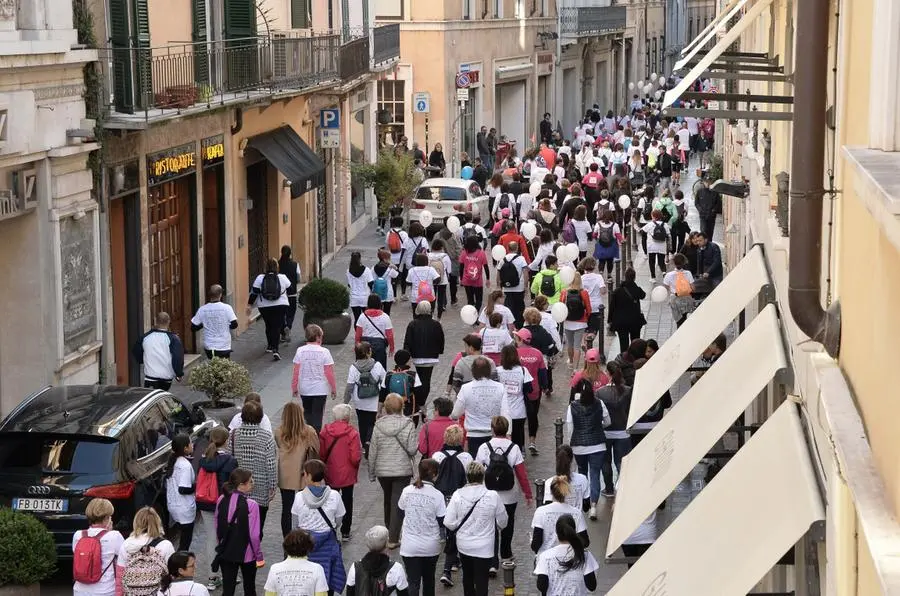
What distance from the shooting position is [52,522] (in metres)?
12.5

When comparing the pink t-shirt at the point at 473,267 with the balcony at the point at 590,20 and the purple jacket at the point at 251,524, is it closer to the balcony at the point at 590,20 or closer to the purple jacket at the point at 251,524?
the purple jacket at the point at 251,524

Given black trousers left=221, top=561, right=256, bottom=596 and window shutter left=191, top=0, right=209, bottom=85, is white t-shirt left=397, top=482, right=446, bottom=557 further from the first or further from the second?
window shutter left=191, top=0, right=209, bottom=85

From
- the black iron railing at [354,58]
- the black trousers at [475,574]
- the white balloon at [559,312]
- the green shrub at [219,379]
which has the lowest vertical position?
the black trousers at [475,574]

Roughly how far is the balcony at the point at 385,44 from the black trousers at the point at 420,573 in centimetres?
2493

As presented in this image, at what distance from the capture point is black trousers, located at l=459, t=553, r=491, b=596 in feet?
39.4

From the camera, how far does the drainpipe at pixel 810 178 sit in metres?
5.88

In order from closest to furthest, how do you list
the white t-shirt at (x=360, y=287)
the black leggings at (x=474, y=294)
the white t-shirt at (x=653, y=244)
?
the white t-shirt at (x=360, y=287)
the black leggings at (x=474, y=294)
the white t-shirt at (x=653, y=244)

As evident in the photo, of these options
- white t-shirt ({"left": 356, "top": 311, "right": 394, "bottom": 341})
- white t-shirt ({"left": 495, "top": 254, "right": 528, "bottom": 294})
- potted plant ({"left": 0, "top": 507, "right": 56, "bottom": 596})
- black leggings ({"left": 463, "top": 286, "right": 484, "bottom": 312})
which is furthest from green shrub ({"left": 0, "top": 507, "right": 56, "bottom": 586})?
black leggings ({"left": 463, "top": 286, "right": 484, "bottom": 312})

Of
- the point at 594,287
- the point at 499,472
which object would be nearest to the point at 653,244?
the point at 594,287

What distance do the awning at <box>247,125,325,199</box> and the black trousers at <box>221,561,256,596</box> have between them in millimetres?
14535

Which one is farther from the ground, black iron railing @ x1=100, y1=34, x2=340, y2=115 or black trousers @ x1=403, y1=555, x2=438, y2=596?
black iron railing @ x1=100, y1=34, x2=340, y2=115

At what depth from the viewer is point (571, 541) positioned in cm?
1076

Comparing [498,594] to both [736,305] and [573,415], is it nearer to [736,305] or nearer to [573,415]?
[573,415]

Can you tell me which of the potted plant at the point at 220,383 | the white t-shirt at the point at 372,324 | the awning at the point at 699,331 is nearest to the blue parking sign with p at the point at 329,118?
the white t-shirt at the point at 372,324
